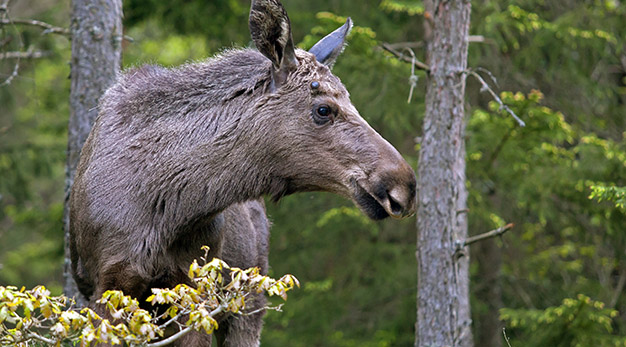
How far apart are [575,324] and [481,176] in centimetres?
260

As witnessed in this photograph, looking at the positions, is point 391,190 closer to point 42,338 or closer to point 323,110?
point 323,110

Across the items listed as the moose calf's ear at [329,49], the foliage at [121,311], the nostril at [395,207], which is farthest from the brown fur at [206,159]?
the foliage at [121,311]

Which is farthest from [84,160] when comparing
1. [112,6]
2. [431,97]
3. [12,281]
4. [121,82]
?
[12,281]

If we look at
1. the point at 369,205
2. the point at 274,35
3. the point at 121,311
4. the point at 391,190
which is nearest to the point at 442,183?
the point at 369,205

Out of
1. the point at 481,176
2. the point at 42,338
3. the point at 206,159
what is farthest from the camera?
the point at 481,176

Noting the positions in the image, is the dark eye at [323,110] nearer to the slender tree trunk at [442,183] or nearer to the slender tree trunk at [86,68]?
the slender tree trunk at [442,183]

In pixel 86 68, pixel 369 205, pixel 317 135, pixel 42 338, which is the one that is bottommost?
pixel 42 338

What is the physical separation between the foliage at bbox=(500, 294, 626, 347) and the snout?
4.14 metres

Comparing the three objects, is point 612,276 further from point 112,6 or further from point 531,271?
point 112,6

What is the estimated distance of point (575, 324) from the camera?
8750mm

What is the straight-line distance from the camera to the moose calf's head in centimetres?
507

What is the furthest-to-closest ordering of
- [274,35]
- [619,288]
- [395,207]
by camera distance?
[619,288] → [274,35] → [395,207]

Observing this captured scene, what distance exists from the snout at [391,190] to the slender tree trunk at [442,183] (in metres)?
1.85

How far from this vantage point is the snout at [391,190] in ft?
16.3
